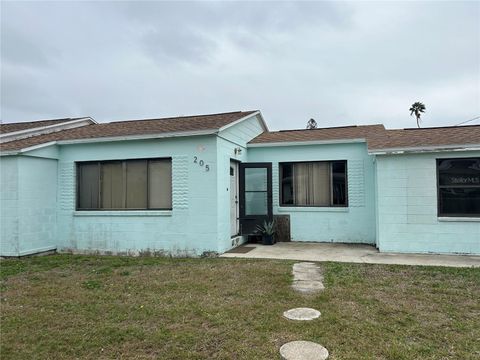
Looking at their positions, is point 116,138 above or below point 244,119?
below

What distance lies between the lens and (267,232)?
10094 mm

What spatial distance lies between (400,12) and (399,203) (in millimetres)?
5726

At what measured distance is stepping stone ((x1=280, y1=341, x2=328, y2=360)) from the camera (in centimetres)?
325

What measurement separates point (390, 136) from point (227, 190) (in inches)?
186

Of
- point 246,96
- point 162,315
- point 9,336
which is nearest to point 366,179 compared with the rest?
point 162,315

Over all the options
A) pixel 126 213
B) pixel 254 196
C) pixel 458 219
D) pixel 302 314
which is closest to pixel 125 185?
pixel 126 213

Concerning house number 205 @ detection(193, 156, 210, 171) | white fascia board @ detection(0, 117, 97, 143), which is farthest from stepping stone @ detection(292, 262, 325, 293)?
white fascia board @ detection(0, 117, 97, 143)

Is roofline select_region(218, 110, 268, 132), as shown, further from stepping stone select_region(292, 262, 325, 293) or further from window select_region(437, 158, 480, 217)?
window select_region(437, 158, 480, 217)

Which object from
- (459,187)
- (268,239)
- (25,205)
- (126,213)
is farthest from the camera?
(268,239)

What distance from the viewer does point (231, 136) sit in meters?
9.60

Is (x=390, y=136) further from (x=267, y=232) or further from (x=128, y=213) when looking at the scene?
(x=128, y=213)

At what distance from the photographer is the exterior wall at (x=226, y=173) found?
861cm

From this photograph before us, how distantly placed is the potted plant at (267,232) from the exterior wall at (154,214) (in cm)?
214

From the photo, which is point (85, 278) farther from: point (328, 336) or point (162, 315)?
point (328, 336)
